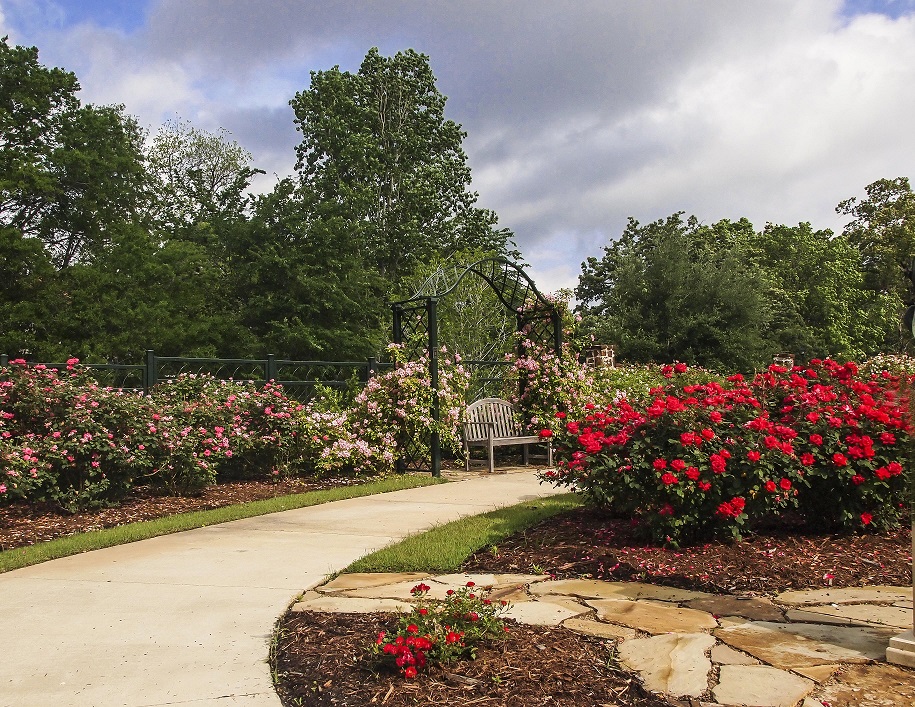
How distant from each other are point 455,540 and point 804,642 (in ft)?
8.49

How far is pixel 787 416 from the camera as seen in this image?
5422 mm

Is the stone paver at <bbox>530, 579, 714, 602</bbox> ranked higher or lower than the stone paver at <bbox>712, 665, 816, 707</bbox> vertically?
higher

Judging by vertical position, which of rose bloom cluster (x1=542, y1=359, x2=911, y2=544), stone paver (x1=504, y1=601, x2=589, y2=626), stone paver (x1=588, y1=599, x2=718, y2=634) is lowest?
stone paver (x1=588, y1=599, x2=718, y2=634)

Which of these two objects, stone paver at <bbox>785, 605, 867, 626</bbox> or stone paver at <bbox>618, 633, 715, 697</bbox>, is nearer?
stone paver at <bbox>618, 633, 715, 697</bbox>

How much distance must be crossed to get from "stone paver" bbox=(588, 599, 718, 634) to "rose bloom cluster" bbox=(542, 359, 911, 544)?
0.95 meters

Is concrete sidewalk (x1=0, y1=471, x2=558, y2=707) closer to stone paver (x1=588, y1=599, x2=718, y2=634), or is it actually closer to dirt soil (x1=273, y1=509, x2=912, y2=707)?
dirt soil (x1=273, y1=509, x2=912, y2=707)

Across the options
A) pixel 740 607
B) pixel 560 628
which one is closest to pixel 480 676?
pixel 560 628

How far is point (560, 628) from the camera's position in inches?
136

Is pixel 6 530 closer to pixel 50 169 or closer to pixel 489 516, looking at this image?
pixel 489 516

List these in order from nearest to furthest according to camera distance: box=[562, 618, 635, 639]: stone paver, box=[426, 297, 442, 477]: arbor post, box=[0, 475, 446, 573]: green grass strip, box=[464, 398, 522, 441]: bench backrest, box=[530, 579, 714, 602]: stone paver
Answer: box=[562, 618, 635, 639]: stone paver, box=[530, 579, 714, 602]: stone paver, box=[0, 475, 446, 573]: green grass strip, box=[426, 297, 442, 477]: arbor post, box=[464, 398, 522, 441]: bench backrest

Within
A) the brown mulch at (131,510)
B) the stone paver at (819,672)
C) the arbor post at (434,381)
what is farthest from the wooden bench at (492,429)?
the stone paver at (819,672)

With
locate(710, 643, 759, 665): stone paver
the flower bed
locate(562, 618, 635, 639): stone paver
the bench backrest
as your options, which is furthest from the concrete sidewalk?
the bench backrest

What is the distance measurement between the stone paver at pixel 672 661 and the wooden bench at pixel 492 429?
278 inches

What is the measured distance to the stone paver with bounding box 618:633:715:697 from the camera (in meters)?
2.81
